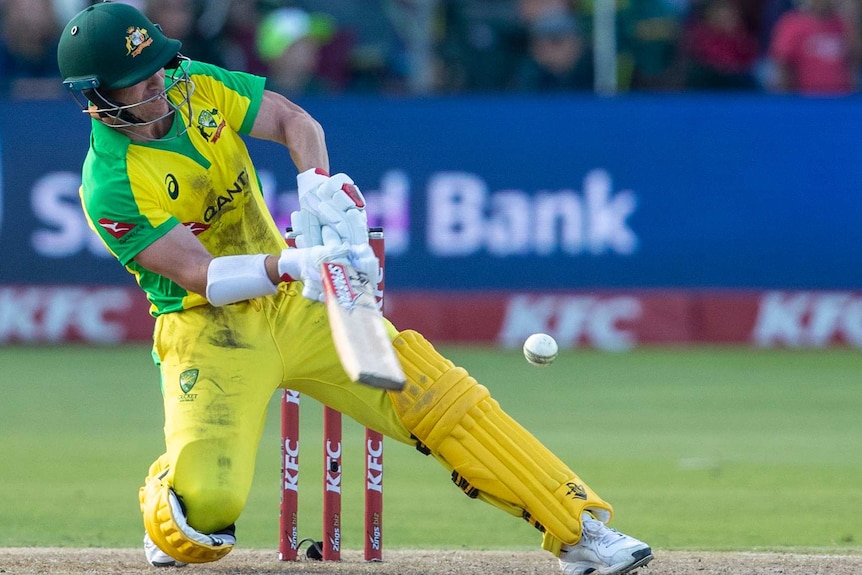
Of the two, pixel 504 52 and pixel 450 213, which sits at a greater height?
pixel 504 52

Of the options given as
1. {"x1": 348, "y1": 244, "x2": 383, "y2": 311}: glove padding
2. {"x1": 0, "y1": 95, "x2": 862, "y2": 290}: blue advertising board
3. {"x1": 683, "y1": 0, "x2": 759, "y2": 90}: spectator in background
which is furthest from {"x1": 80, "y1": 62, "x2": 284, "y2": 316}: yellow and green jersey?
{"x1": 683, "y1": 0, "x2": 759, "y2": 90}: spectator in background

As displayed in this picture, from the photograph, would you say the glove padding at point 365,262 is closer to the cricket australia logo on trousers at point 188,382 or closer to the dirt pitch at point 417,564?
the cricket australia logo on trousers at point 188,382

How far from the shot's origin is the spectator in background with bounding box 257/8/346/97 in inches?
437

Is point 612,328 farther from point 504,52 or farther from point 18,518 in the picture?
point 18,518

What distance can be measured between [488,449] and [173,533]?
973 mm

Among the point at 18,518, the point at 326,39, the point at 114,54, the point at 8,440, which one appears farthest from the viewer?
the point at 326,39

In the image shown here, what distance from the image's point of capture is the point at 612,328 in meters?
10.7

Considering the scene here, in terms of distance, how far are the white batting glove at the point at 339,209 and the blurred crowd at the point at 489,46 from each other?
657 centimetres

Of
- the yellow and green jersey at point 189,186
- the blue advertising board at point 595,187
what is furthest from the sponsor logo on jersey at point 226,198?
the blue advertising board at point 595,187

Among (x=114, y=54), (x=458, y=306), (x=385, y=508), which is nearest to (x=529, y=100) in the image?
(x=458, y=306)

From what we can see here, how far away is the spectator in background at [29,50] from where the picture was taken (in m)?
10.9

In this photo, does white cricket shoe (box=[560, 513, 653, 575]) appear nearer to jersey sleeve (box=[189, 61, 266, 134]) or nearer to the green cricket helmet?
jersey sleeve (box=[189, 61, 266, 134])

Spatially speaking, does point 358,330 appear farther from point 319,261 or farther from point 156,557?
point 156,557

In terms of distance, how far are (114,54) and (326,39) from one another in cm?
711
